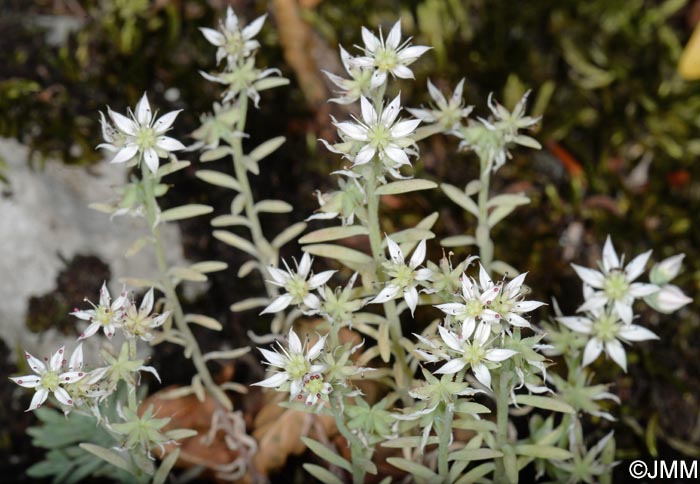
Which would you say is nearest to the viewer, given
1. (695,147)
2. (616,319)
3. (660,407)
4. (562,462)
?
(616,319)

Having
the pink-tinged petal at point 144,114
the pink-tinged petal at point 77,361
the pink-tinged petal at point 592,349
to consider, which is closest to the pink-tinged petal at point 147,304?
the pink-tinged petal at point 77,361

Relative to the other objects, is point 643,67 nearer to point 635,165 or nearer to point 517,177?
point 635,165

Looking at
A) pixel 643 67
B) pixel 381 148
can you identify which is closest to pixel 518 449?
pixel 381 148

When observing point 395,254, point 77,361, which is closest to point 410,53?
point 395,254

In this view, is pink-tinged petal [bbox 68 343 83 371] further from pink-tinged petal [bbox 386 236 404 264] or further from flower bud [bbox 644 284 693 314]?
flower bud [bbox 644 284 693 314]

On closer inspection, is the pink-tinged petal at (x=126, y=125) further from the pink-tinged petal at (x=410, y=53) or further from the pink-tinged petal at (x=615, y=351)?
the pink-tinged petal at (x=615, y=351)

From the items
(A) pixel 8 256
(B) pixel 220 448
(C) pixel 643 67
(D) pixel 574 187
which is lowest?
(B) pixel 220 448
